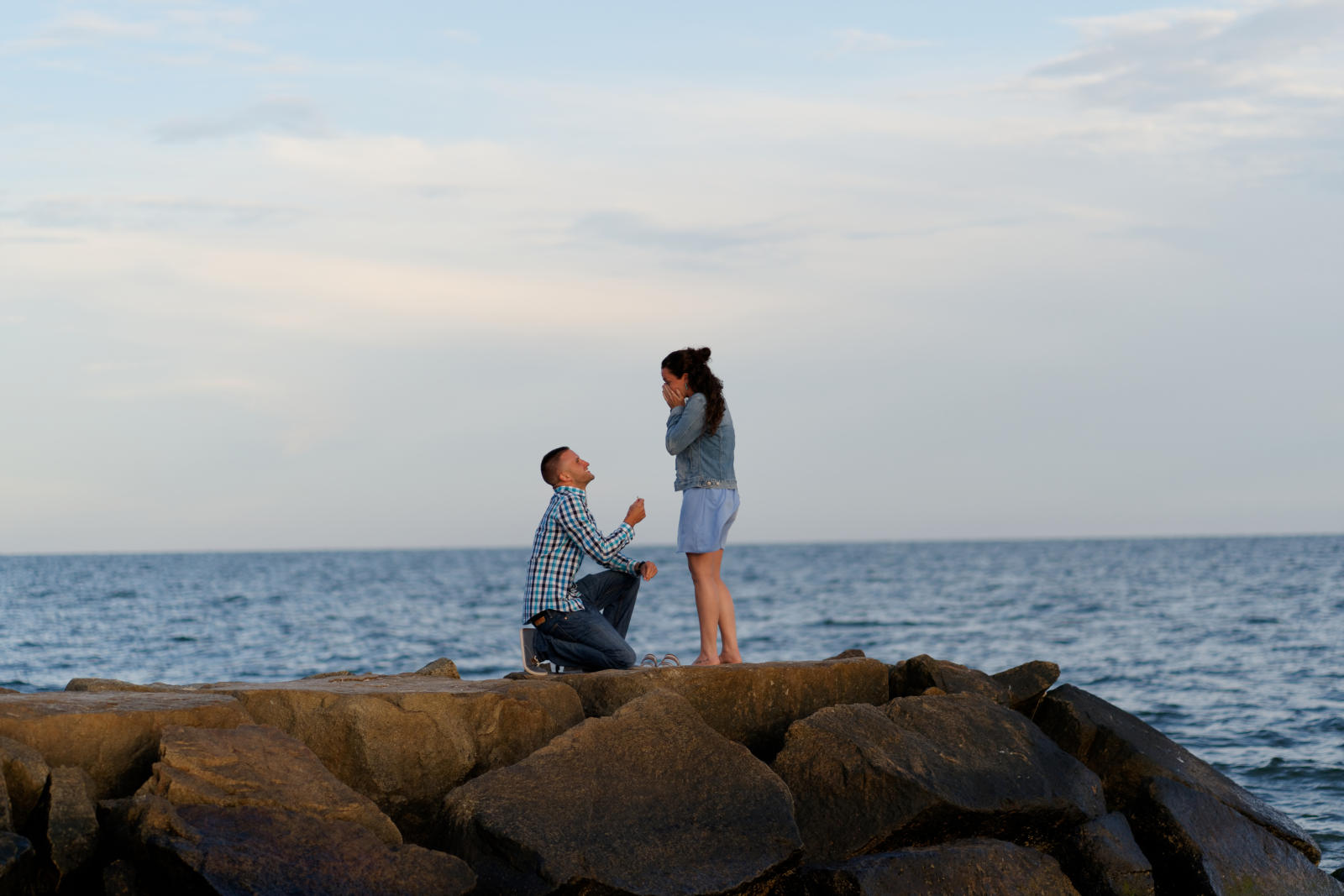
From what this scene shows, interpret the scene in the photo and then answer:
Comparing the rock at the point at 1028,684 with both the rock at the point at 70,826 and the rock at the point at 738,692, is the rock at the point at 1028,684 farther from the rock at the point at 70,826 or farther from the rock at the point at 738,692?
the rock at the point at 70,826

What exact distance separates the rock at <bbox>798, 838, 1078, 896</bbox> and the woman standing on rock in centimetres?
222

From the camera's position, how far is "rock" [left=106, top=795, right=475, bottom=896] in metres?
5.35

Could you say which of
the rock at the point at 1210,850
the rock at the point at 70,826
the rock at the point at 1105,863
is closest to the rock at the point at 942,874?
the rock at the point at 1105,863

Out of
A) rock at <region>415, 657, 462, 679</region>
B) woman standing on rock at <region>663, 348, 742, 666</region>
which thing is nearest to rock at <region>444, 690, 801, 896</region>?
woman standing on rock at <region>663, 348, 742, 666</region>

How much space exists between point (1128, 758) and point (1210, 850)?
2.59 ft

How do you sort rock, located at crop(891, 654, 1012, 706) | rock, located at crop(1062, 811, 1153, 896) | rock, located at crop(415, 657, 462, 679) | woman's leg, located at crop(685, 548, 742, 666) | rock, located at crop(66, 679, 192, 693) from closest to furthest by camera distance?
1. rock, located at crop(1062, 811, 1153, 896)
2. rock, located at crop(66, 679, 192, 693)
3. rock, located at crop(891, 654, 1012, 706)
4. woman's leg, located at crop(685, 548, 742, 666)
5. rock, located at crop(415, 657, 462, 679)

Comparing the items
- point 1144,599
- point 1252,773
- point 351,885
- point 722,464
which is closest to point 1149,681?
point 1252,773

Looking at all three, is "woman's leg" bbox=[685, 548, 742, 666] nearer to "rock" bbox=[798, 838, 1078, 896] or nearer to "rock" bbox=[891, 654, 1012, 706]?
"rock" bbox=[891, 654, 1012, 706]

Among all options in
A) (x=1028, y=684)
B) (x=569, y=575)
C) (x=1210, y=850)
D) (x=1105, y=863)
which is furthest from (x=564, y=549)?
(x=1210, y=850)

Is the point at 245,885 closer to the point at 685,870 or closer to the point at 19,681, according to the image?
the point at 685,870

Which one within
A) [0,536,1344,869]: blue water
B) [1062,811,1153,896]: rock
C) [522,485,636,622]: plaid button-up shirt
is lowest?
[0,536,1344,869]: blue water

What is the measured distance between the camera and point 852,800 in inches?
274

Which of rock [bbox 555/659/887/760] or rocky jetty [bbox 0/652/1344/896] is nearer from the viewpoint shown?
rocky jetty [bbox 0/652/1344/896]

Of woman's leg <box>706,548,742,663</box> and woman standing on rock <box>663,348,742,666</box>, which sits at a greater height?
woman standing on rock <box>663,348,742,666</box>
